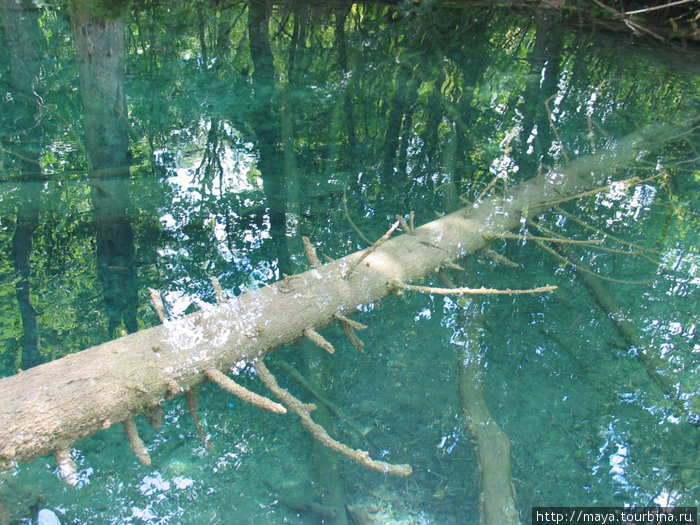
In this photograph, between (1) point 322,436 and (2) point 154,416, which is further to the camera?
(2) point 154,416

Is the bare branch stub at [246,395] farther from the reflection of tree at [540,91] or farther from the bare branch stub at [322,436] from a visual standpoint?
the reflection of tree at [540,91]

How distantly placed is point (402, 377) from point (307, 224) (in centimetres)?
164

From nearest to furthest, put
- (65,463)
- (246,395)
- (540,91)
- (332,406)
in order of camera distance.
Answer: (65,463) → (246,395) → (332,406) → (540,91)

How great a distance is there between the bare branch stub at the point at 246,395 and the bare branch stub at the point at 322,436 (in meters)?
0.10

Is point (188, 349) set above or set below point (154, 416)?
above

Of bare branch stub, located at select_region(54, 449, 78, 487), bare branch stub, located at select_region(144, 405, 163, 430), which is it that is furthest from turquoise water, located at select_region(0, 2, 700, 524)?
bare branch stub, located at select_region(54, 449, 78, 487)

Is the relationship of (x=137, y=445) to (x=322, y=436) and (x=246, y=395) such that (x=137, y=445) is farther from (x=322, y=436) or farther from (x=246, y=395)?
(x=322, y=436)

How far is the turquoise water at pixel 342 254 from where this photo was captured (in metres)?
2.52

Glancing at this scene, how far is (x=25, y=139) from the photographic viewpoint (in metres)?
4.82

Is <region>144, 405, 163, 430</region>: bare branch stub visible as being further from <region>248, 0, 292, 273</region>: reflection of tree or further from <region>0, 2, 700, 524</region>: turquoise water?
<region>248, 0, 292, 273</region>: reflection of tree

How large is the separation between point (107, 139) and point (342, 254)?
2.46 meters

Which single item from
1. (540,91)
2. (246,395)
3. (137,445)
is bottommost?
(137,445)

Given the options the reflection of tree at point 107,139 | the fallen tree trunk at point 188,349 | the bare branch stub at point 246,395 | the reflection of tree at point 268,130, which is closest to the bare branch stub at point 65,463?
the fallen tree trunk at point 188,349

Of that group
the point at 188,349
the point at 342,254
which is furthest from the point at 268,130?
the point at 188,349
